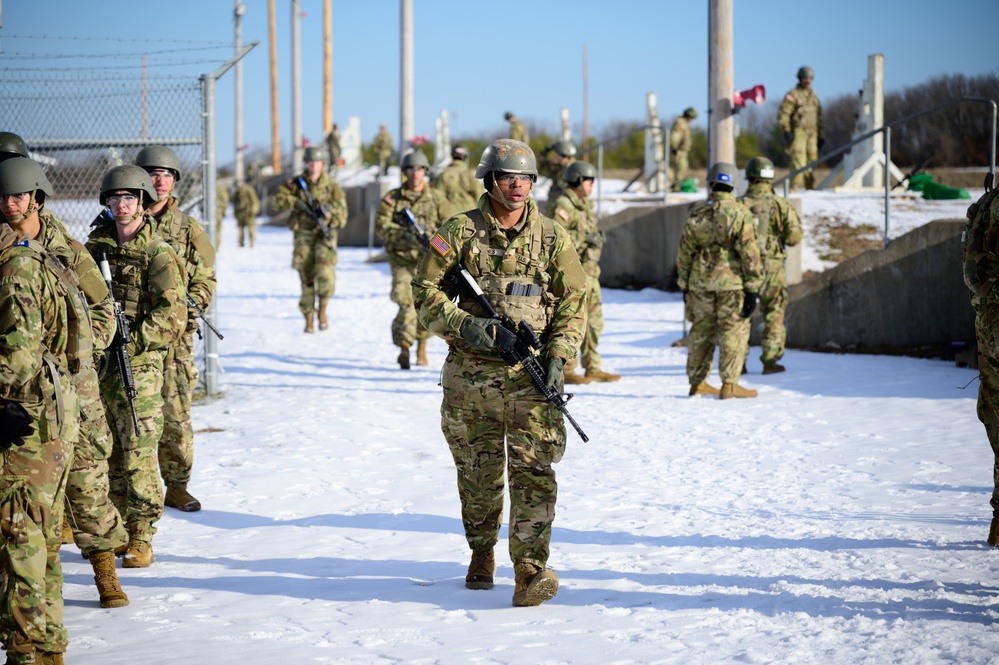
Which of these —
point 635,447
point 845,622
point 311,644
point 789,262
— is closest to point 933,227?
point 789,262

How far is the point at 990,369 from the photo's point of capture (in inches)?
234

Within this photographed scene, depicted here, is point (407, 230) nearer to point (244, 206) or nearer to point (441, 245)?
point (441, 245)

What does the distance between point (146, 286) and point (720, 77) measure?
9273mm

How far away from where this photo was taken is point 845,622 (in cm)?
501

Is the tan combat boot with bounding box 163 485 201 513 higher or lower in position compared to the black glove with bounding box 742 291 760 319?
lower

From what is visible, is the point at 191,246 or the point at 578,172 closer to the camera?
the point at 191,246

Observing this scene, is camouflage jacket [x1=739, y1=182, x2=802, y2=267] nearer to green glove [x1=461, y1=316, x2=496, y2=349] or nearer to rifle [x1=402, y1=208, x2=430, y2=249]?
rifle [x1=402, y1=208, x2=430, y2=249]

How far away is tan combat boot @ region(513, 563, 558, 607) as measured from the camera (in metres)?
5.29

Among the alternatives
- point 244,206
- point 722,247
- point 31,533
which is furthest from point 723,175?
point 244,206

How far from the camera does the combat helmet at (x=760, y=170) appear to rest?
448 inches

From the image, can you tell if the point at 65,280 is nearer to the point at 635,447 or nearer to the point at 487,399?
the point at 487,399

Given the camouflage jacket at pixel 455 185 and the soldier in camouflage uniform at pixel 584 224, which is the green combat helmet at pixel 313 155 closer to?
the camouflage jacket at pixel 455 185

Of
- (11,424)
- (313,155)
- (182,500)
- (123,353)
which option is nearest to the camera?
(11,424)

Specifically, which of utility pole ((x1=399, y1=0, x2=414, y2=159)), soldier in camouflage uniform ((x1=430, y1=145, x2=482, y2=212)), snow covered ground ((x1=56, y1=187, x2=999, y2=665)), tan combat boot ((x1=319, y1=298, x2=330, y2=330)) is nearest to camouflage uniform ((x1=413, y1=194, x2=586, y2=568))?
snow covered ground ((x1=56, y1=187, x2=999, y2=665))
